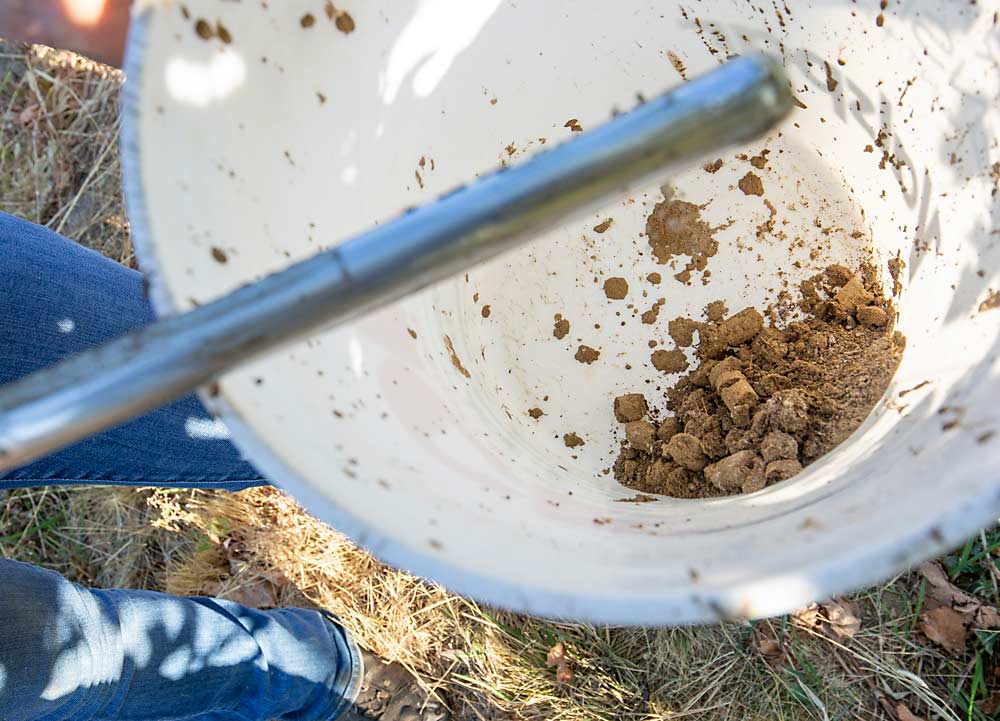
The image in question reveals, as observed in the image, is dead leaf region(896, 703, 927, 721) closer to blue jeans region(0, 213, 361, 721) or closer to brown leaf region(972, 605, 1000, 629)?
brown leaf region(972, 605, 1000, 629)

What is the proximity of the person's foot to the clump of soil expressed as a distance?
78 centimetres

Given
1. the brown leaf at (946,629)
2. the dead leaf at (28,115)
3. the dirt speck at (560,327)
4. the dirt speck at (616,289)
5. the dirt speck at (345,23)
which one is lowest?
the brown leaf at (946,629)

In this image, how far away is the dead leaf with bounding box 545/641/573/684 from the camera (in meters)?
1.36

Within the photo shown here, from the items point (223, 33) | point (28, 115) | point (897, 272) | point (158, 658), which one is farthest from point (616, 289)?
point (28, 115)

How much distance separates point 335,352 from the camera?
0.72 meters

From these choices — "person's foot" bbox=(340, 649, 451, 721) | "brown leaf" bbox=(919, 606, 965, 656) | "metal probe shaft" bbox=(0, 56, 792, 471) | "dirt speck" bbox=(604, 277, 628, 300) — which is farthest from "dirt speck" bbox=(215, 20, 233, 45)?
"brown leaf" bbox=(919, 606, 965, 656)

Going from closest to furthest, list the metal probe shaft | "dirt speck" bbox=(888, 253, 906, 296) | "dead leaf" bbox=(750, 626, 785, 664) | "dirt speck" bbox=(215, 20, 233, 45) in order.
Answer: the metal probe shaft < "dirt speck" bbox=(215, 20, 233, 45) < "dirt speck" bbox=(888, 253, 906, 296) < "dead leaf" bbox=(750, 626, 785, 664)

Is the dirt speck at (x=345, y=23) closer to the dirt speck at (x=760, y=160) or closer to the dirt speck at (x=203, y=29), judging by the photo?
the dirt speck at (x=203, y=29)

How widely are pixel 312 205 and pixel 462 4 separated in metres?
0.31

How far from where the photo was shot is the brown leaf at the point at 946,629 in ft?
3.98

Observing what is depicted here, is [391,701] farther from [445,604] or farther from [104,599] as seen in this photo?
[104,599]

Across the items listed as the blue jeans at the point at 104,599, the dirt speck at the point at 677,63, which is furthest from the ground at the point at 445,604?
the dirt speck at the point at 677,63

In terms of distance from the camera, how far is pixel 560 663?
1.36m

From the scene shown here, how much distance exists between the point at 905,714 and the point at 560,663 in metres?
0.57
